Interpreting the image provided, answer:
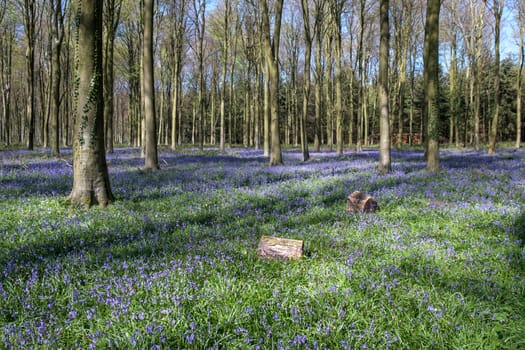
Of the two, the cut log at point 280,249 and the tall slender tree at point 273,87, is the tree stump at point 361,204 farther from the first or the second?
the tall slender tree at point 273,87

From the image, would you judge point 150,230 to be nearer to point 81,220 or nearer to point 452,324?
point 81,220

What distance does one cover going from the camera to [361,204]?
802cm

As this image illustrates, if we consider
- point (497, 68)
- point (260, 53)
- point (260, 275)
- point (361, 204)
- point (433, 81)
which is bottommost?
point (260, 275)

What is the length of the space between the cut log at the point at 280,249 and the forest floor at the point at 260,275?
168 mm

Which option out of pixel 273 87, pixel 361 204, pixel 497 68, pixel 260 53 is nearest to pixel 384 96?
pixel 273 87

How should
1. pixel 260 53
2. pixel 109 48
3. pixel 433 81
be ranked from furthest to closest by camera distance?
1. pixel 260 53
2. pixel 109 48
3. pixel 433 81

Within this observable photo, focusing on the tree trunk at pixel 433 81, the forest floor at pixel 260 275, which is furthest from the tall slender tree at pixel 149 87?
the tree trunk at pixel 433 81

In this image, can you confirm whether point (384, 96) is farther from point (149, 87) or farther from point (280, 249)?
point (280, 249)

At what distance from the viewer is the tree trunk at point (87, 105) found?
313 inches

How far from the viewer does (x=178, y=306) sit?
3.50 meters

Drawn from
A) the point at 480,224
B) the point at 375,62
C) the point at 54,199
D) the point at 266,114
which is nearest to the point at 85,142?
the point at 54,199

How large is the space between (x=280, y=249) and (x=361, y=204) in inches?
143

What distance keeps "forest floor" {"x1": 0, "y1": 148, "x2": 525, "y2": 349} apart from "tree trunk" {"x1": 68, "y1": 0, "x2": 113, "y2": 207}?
68 centimetres

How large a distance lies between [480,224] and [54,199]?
10.0 metres
